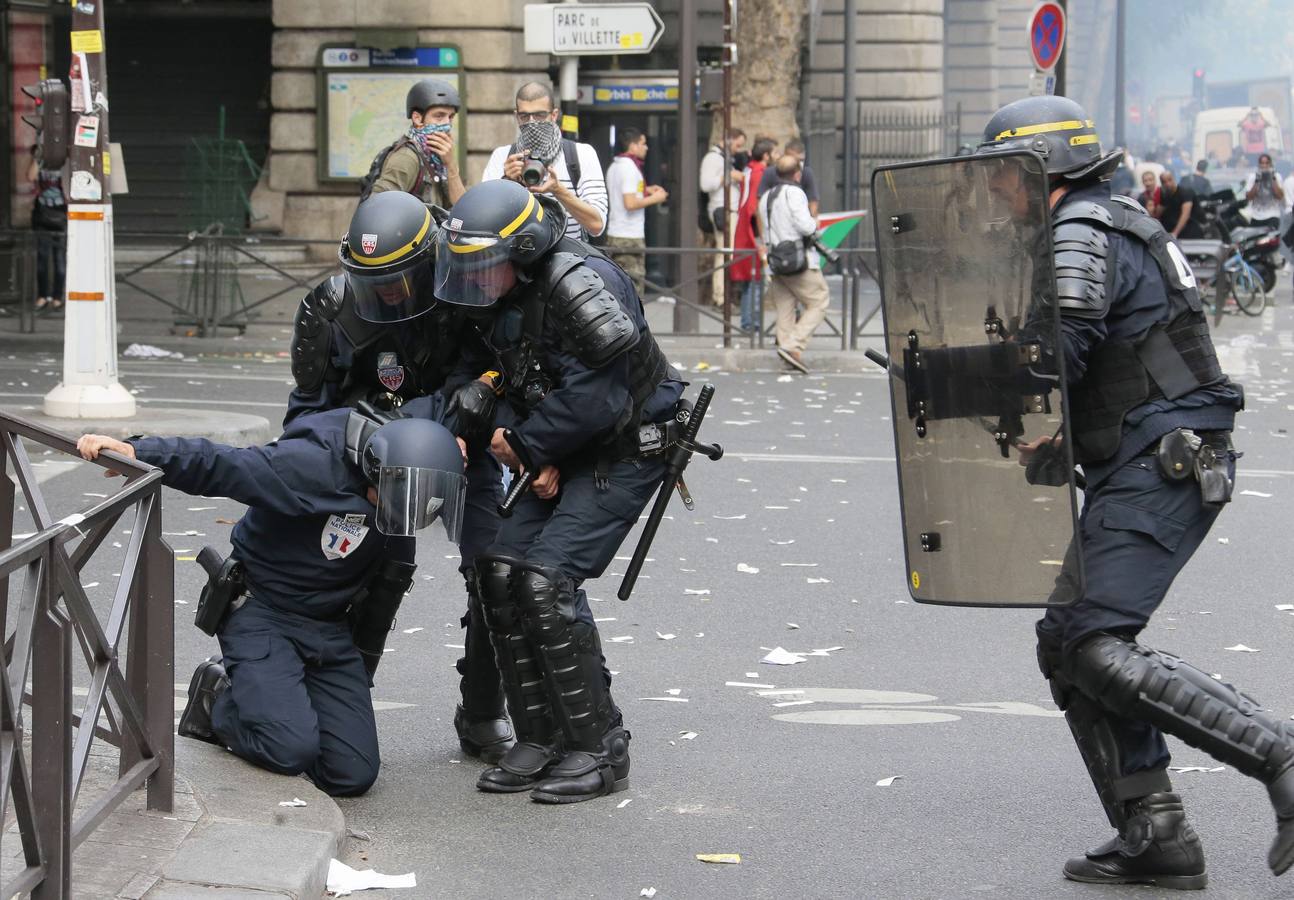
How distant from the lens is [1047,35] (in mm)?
15922

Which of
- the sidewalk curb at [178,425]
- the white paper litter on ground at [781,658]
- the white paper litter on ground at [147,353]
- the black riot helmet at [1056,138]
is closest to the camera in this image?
the black riot helmet at [1056,138]

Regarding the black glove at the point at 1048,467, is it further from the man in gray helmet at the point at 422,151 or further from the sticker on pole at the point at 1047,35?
the sticker on pole at the point at 1047,35

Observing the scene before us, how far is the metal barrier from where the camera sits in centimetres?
323

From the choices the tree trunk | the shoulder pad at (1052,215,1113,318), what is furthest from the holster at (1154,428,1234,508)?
the tree trunk

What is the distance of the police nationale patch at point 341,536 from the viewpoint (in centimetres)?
480

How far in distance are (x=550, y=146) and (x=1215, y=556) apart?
445cm

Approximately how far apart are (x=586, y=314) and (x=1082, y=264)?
1.25 m

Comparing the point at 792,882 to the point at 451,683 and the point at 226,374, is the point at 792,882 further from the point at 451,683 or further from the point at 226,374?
the point at 226,374

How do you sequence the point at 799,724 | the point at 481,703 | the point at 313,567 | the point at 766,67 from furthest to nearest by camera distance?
the point at 766,67
the point at 799,724
the point at 481,703
the point at 313,567

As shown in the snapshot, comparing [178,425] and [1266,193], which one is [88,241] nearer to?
[178,425]

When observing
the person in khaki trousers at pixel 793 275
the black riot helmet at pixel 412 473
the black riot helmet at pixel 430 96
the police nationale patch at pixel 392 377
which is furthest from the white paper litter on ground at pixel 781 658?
the person in khaki trousers at pixel 793 275

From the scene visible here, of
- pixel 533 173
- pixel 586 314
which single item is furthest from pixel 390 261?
pixel 533 173

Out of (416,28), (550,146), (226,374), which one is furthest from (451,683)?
(416,28)

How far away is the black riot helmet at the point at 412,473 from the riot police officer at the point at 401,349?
0.42 meters
